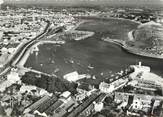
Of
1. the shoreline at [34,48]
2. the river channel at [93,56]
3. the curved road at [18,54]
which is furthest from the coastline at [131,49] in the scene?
the curved road at [18,54]

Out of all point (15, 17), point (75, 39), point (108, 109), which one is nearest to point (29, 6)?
point (15, 17)

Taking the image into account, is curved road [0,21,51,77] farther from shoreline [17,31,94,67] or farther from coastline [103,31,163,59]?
coastline [103,31,163,59]

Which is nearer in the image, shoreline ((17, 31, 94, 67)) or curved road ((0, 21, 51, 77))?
curved road ((0, 21, 51, 77))

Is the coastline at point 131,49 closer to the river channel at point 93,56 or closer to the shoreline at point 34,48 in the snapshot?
the river channel at point 93,56

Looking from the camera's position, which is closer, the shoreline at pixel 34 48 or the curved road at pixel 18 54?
the curved road at pixel 18 54

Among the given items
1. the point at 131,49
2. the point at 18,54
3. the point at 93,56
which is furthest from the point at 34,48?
the point at 131,49

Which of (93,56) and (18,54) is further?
(18,54)

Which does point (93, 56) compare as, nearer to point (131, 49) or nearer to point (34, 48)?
point (131, 49)

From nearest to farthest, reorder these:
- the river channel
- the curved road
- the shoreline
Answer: the river channel → the curved road → the shoreline

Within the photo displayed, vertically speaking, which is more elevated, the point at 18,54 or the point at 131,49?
the point at 131,49

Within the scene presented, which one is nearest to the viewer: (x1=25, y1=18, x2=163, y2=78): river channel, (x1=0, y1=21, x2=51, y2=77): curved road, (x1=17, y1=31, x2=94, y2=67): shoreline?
(x1=25, y1=18, x2=163, y2=78): river channel

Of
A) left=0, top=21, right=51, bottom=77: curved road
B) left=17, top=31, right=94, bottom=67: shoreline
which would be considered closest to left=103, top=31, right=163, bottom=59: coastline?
left=17, top=31, right=94, bottom=67: shoreline

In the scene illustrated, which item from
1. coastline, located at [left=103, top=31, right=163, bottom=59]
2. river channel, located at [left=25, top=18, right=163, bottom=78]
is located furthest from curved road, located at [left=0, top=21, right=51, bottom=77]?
coastline, located at [left=103, top=31, right=163, bottom=59]
